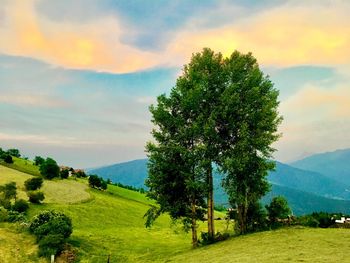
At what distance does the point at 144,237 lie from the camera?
70.5 meters

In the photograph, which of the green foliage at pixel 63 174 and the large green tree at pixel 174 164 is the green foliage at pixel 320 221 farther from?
the green foliage at pixel 63 174

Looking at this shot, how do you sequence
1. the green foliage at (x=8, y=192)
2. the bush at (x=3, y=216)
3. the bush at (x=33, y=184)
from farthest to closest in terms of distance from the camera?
the bush at (x=33, y=184), the green foliage at (x=8, y=192), the bush at (x=3, y=216)

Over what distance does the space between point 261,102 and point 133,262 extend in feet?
77.3

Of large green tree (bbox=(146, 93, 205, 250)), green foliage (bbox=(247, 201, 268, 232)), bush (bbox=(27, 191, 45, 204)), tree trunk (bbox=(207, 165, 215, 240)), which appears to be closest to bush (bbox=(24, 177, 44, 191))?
bush (bbox=(27, 191, 45, 204))

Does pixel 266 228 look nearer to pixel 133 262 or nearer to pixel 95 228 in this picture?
pixel 133 262

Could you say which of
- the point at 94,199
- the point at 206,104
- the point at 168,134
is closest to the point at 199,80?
the point at 206,104

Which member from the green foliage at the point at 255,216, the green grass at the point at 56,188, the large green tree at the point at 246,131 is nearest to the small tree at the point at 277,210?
the green foliage at the point at 255,216

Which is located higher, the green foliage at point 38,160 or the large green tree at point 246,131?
the green foliage at point 38,160

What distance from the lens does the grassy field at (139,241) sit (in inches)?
1375

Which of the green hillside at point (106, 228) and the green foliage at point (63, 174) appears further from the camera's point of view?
the green foliage at point (63, 174)

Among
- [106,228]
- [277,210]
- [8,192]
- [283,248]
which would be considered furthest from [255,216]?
Result: [8,192]

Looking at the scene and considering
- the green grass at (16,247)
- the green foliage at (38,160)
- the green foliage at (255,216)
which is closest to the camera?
the green foliage at (255,216)

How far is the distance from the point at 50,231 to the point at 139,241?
14.9 metres

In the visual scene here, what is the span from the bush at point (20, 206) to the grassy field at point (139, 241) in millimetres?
1501
